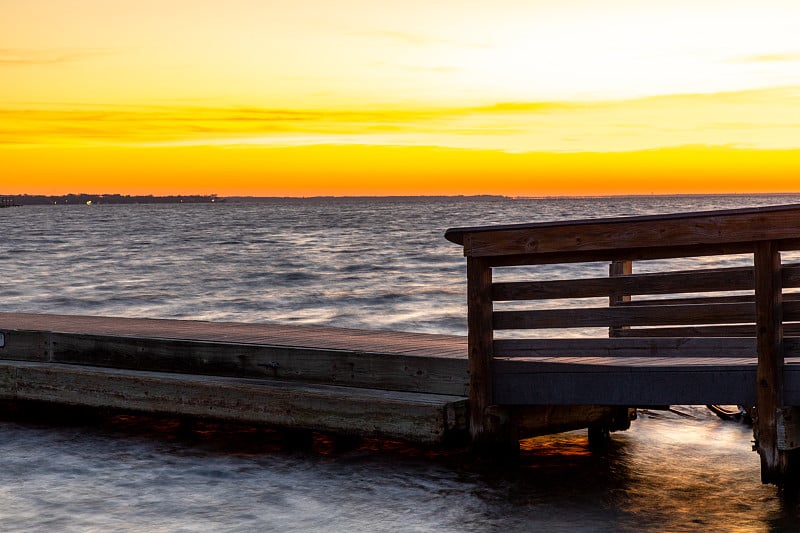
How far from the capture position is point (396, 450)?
875 centimetres

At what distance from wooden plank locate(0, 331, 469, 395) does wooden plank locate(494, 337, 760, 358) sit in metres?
0.46

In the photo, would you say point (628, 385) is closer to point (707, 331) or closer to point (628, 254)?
point (628, 254)

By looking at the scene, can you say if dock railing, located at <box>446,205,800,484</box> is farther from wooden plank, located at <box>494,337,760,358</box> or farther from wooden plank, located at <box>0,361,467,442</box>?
wooden plank, located at <box>0,361,467,442</box>

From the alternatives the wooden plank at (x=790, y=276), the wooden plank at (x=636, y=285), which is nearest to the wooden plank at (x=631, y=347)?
the wooden plank at (x=636, y=285)

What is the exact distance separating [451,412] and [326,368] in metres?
1.38

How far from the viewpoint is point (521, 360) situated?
790 cm

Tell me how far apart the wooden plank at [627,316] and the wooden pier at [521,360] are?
1cm

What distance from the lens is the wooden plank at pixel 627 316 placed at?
25.3 feet

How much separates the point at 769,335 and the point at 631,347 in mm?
1605

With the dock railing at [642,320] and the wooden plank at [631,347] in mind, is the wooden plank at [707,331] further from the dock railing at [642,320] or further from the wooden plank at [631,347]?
the wooden plank at [631,347]

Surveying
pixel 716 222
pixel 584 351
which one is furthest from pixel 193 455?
pixel 716 222

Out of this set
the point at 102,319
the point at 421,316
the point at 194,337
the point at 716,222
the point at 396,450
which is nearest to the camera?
the point at 716,222

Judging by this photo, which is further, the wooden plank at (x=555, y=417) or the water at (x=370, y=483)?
the wooden plank at (x=555, y=417)

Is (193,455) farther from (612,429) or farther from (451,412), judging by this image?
(612,429)
